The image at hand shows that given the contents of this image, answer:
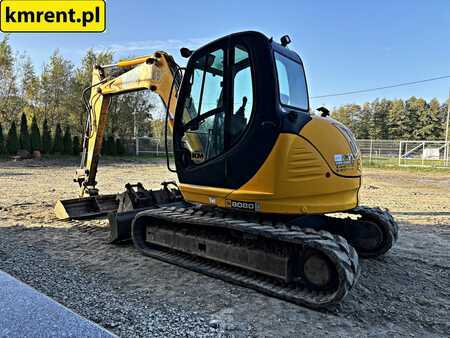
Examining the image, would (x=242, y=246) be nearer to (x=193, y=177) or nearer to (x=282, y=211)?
(x=282, y=211)

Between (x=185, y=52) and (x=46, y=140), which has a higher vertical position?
(x=185, y=52)

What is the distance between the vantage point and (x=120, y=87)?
18.9ft

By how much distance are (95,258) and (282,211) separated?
7.80 ft

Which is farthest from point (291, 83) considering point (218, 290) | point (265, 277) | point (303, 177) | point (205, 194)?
point (218, 290)

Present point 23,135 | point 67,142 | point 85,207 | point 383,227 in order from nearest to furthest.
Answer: point 383,227, point 85,207, point 23,135, point 67,142

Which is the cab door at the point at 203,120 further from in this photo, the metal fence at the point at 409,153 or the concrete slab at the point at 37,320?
the metal fence at the point at 409,153

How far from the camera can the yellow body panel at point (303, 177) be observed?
11.2 ft

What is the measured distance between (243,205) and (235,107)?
1.03 m

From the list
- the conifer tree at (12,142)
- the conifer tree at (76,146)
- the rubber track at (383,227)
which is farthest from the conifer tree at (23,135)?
the rubber track at (383,227)

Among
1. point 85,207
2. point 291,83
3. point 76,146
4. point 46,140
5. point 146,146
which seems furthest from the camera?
point 146,146

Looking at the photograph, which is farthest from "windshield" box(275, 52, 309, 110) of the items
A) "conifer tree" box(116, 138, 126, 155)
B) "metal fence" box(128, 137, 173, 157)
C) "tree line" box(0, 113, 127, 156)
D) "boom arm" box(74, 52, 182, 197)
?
"metal fence" box(128, 137, 173, 157)

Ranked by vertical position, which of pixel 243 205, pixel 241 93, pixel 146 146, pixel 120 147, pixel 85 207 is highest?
pixel 241 93

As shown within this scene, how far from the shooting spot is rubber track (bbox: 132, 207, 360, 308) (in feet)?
9.88

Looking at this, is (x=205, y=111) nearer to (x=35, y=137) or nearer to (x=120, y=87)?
(x=120, y=87)
